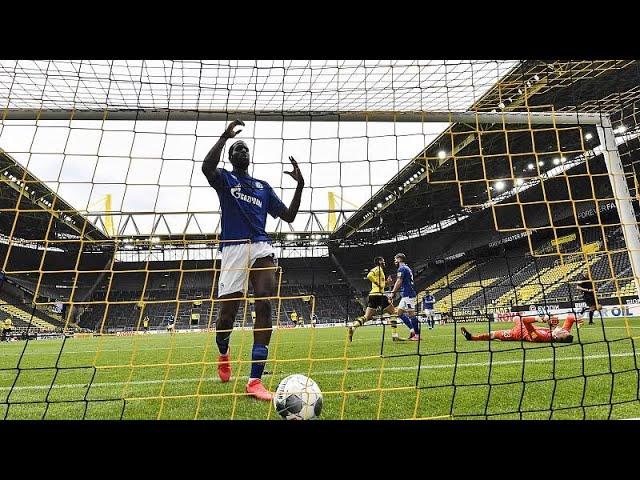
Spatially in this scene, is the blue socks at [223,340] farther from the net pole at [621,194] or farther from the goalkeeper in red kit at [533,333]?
the goalkeeper in red kit at [533,333]

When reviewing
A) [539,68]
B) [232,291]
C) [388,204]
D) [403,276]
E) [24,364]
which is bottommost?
[24,364]

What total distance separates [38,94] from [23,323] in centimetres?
2492

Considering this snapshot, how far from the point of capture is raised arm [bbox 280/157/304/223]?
381 centimetres

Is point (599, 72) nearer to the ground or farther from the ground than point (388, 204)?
farther from the ground

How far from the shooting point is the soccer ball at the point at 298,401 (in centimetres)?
267

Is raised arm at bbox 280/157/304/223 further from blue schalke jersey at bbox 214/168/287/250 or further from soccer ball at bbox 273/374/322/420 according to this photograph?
soccer ball at bbox 273/374/322/420

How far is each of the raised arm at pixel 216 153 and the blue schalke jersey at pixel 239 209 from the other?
0.09 m

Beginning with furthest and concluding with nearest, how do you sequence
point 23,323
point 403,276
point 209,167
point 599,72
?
1. point 23,323
2. point 403,276
3. point 599,72
4. point 209,167

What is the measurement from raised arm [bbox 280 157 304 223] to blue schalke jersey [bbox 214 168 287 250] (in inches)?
11.0

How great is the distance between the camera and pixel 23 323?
23.7 meters

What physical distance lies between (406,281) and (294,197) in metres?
4.88

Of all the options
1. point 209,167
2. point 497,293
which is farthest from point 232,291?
point 497,293

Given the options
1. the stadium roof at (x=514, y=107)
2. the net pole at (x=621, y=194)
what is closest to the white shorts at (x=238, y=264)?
the stadium roof at (x=514, y=107)
